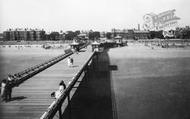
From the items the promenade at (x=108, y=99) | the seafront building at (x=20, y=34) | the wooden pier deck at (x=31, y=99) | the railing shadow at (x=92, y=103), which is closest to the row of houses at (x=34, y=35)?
the seafront building at (x=20, y=34)

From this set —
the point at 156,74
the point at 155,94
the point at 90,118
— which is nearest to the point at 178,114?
the point at 155,94

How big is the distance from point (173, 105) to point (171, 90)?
16.1 ft

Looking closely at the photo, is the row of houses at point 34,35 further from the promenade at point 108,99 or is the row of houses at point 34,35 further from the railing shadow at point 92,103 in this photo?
the railing shadow at point 92,103

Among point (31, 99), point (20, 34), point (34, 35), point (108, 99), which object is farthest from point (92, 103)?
point (34, 35)

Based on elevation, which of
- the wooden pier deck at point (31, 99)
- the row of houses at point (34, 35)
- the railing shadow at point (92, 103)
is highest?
the row of houses at point (34, 35)

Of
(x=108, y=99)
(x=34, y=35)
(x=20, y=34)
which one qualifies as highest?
(x=20, y=34)

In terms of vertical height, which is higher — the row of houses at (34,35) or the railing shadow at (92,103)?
the row of houses at (34,35)

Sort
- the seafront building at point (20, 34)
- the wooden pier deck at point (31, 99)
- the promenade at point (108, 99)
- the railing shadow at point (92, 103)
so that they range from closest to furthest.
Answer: the wooden pier deck at point (31, 99), the promenade at point (108, 99), the railing shadow at point (92, 103), the seafront building at point (20, 34)

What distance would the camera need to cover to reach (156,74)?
31.7 m

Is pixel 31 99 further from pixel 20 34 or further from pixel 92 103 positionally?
pixel 20 34

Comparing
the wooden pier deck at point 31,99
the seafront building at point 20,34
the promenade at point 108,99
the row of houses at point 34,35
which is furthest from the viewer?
the row of houses at point 34,35

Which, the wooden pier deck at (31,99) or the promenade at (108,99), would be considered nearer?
the wooden pier deck at (31,99)

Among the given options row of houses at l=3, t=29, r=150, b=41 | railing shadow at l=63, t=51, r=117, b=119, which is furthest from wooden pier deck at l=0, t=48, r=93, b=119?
row of houses at l=3, t=29, r=150, b=41

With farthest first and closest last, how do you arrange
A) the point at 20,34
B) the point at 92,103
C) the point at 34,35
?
the point at 34,35
the point at 20,34
the point at 92,103
